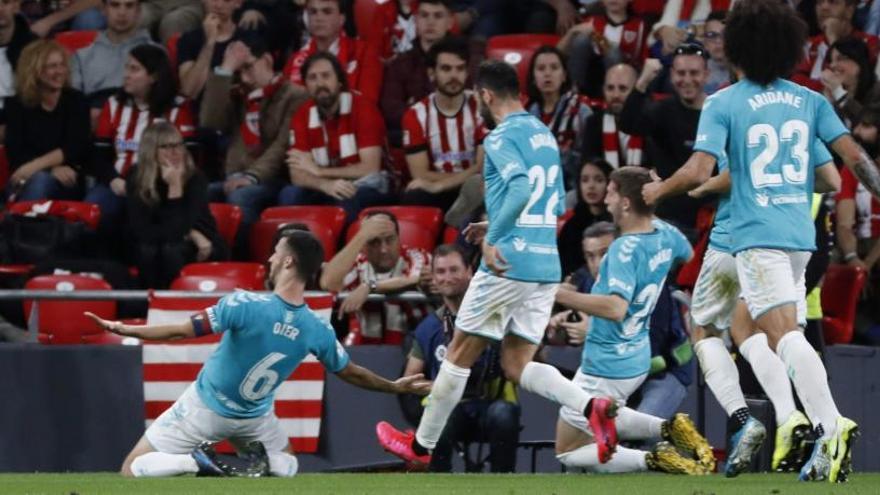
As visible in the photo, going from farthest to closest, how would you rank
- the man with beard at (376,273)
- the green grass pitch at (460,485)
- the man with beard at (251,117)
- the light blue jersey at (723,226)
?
1. the man with beard at (251,117)
2. the man with beard at (376,273)
3. the light blue jersey at (723,226)
4. the green grass pitch at (460,485)

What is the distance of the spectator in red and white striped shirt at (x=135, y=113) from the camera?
14.3 meters

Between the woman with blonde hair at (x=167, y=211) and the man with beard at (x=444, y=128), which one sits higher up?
the man with beard at (x=444, y=128)

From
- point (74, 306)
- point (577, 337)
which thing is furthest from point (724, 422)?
point (74, 306)

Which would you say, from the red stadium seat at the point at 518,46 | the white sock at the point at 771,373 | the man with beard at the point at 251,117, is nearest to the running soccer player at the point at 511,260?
the white sock at the point at 771,373

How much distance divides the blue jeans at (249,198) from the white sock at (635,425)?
4.51 m

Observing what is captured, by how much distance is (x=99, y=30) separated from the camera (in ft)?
53.2

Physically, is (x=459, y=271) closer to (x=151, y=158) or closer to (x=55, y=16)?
(x=151, y=158)

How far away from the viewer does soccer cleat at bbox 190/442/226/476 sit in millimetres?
9672

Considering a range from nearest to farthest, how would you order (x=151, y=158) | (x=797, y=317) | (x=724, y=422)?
(x=797, y=317) < (x=724, y=422) < (x=151, y=158)

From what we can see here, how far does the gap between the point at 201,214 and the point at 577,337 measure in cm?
290

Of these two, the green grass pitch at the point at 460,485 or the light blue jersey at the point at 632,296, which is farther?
the light blue jersey at the point at 632,296

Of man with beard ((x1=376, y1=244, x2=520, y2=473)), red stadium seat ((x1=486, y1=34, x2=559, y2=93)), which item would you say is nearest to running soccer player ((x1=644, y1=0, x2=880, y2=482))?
man with beard ((x1=376, y1=244, x2=520, y2=473))

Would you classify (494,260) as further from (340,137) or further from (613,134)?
(340,137)

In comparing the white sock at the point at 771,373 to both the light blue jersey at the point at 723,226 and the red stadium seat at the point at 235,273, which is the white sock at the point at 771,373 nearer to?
the light blue jersey at the point at 723,226
